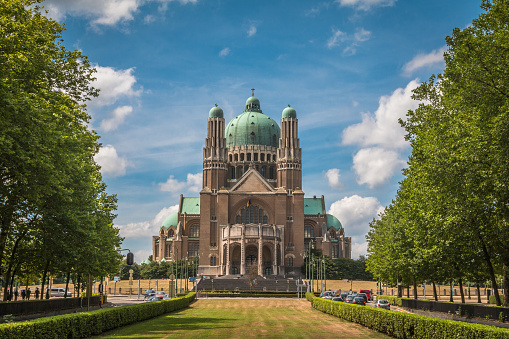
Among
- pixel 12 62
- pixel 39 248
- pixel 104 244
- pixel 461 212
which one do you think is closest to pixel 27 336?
pixel 12 62

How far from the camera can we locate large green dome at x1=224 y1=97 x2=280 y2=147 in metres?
115

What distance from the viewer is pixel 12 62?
23.5m

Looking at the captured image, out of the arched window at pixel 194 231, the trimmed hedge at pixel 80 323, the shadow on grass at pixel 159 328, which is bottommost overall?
the shadow on grass at pixel 159 328

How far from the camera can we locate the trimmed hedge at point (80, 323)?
648 inches

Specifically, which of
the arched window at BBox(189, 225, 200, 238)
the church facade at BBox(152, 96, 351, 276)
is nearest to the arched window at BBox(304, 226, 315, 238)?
the church facade at BBox(152, 96, 351, 276)

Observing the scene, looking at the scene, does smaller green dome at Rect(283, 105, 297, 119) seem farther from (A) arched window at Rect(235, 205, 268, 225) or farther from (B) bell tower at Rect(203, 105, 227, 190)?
(A) arched window at Rect(235, 205, 268, 225)

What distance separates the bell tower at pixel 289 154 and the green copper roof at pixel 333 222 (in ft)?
63.4

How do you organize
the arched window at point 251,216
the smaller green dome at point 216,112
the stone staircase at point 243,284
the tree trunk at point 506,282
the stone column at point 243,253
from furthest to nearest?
the smaller green dome at point 216,112 → the arched window at point 251,216 → the stone column at point 243,253 → the stone staircase at point 243,284 → the tree trunk at point 506,282

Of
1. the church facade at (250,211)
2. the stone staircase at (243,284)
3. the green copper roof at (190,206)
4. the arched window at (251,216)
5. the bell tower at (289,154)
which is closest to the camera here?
the stone staircase at (243,284)

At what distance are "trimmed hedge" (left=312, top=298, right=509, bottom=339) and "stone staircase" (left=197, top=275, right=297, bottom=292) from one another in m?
51.6

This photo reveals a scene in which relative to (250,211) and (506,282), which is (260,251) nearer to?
(250,211)

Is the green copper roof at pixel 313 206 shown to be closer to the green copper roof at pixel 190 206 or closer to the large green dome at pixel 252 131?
the large green dome at pixel 252 131

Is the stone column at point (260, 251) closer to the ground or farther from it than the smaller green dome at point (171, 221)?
closer to the ground

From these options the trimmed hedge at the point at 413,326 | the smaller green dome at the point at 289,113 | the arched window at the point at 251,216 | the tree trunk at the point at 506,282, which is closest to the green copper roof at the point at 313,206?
the arched window at the point at 251,216
